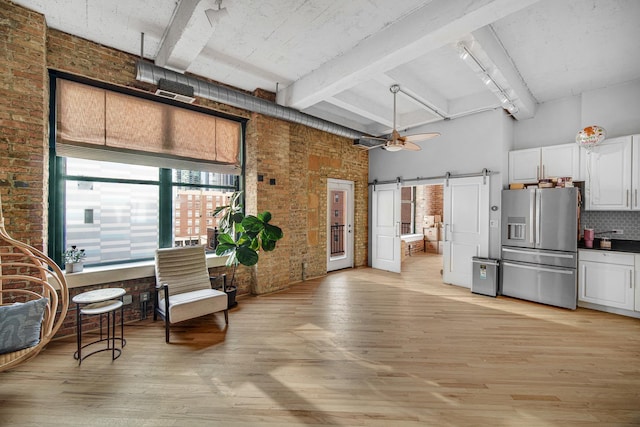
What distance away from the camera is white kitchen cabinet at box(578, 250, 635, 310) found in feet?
12.3

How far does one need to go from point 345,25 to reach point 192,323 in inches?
163

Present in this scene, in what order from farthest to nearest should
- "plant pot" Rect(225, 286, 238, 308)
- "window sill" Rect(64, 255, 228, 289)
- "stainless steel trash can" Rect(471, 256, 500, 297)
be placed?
1. "stainless steel trash can" Rect(471, 256, 500, 297)
2. "plant pot" Rect(225, 286, 238, 308)
3. "window sill" Rect(64, 255, 228, 289)

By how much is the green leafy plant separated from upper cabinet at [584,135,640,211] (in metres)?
4.99

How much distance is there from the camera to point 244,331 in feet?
10.8

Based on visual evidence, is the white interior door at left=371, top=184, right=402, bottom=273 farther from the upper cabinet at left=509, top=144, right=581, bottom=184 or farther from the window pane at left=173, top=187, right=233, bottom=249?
the window pane at left=173, top=187, right=233, bottom=249

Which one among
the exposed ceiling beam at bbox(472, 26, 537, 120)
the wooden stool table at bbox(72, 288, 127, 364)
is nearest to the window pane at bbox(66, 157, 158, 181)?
the wooden stool table at bbox(72, 288, 127, 364)

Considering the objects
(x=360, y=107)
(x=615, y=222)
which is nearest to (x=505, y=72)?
(x=360, y=107)

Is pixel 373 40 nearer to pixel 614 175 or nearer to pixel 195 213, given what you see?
pixel 195 213

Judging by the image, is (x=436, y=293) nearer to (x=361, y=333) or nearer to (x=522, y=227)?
(x=522, y=227)

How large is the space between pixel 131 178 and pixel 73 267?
1.31m

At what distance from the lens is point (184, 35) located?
277 cm

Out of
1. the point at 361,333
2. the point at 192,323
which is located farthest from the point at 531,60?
the point at 192,323

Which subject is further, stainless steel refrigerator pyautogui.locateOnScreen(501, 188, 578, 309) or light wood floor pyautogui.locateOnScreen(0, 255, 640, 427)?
stainless steel refrigerator pyautogui.locateOnScreen(501, 188, 578, 309)

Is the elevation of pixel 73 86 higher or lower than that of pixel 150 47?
lower
